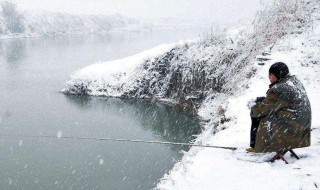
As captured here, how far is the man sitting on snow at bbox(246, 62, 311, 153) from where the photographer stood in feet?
15.6

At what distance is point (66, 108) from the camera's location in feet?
Result: 79.7

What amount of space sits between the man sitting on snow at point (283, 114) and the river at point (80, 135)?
7.00m

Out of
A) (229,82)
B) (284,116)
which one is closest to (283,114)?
(284,116)

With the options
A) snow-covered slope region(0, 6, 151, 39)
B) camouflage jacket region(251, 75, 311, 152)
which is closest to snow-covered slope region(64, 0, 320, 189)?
camouflage jacket region(251, 75, 311, 152)

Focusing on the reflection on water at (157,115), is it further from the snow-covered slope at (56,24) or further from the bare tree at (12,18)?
the bare tree at (12,18)

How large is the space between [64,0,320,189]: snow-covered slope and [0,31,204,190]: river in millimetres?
1876

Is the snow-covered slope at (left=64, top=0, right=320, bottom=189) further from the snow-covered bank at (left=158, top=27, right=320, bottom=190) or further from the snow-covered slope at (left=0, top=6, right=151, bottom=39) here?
the snow-covered slope at (left=0, top=6, right=151, bottom=39)

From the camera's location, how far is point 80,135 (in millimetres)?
18000

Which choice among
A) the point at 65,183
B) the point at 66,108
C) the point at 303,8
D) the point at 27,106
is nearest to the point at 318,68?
the point at 303,8

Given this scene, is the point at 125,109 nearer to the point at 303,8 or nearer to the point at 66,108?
the point at 66,108

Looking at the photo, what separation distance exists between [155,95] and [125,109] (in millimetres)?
3213

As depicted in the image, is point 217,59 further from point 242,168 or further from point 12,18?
point 12,18

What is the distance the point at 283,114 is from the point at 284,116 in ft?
0.10

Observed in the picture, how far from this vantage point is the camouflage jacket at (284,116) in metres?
4.74
